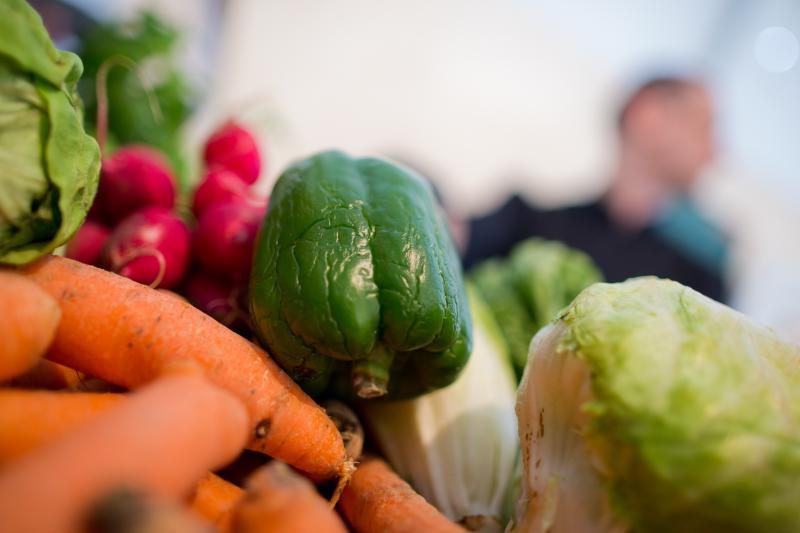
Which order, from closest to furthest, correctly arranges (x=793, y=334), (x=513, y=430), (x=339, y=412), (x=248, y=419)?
(x=248, y=419) < (x=339, y=412) < (x=513, y=430) < (x=793, y=334)

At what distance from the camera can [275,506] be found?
0.46 meters

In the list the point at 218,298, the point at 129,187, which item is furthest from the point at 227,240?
the point at 129,187

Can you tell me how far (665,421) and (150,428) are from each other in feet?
1.65

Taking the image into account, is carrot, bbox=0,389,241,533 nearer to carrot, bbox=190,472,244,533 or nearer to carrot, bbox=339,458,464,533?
carrot, bbox=190,472,244,533

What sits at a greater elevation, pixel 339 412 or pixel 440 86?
pixel 440 86

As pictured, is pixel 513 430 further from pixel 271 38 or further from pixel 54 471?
pixel 271 38

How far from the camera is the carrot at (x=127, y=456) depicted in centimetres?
42

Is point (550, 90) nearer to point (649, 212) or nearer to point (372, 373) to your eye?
point (649, 212)

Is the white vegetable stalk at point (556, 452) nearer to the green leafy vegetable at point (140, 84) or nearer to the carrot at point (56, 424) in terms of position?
the carrot at point (56, 424)

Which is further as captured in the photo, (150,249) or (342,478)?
(150,249)

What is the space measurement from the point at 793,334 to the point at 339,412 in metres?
2.72

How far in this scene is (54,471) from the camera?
0.43 meters

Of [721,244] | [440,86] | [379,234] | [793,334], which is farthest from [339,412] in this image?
[440,86]

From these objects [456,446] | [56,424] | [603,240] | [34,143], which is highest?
[34,143]
